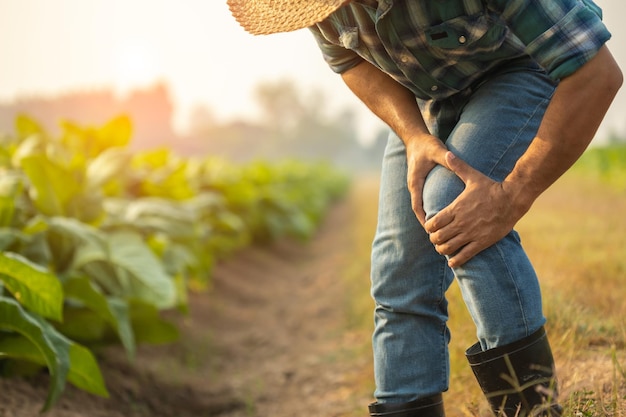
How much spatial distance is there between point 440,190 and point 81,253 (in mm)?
2012

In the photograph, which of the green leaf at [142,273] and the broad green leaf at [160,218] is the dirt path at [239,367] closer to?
the green leaf at [142,273]

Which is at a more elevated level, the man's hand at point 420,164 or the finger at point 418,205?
the man's hand at point 420,164

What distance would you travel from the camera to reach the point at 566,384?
2031mm

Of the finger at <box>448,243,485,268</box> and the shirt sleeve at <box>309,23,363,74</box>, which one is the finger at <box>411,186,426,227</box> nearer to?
the finger at <box>448,243,485,268</box>

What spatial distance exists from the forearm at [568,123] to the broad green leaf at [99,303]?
1.87m

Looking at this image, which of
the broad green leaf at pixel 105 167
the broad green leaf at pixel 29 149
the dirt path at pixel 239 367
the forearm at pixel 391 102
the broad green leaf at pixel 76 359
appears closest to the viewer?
the forearm at pixel 391 102

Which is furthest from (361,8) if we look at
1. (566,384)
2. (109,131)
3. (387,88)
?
(109,131)

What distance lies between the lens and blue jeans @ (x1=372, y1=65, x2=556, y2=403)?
1.63 m

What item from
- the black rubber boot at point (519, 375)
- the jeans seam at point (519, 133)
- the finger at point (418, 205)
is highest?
the jeans seam at point (519, 133)

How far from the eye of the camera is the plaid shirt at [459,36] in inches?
57.9

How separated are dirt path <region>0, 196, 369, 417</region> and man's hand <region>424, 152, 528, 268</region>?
147cm

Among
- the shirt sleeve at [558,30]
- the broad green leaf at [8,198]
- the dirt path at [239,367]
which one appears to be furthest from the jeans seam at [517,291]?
the broad green leaf at [8,198]

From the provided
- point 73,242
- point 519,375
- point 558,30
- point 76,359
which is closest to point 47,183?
point 73,242

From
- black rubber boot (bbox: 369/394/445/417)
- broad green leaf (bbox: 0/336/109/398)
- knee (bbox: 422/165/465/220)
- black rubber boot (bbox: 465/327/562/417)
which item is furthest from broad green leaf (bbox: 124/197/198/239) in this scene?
black rubber boot (bbox: 465/327/562/417)
